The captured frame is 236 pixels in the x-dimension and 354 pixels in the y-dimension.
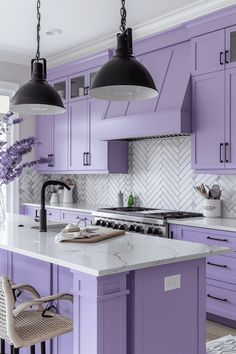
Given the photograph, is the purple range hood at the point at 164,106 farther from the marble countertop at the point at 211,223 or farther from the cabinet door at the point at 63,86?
the cabinet door at the point at 63,86

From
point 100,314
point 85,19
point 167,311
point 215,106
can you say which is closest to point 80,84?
point 85,19

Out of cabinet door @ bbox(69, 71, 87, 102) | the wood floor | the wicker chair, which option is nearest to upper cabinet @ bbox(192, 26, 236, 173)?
the wood floor

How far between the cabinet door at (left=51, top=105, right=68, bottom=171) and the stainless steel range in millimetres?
1324

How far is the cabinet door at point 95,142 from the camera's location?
543 cm

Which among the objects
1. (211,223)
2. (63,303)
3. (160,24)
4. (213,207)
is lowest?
(63,303)

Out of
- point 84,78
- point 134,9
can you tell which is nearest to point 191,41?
point 134,9

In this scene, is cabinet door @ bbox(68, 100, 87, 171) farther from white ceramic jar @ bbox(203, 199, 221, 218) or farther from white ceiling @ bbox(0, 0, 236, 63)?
white ceramic jar @ bbox(203, 199, 221, 218)

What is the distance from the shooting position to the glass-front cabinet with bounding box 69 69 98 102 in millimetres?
5680

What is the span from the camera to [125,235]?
2920mm

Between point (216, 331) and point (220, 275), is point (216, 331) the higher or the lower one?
the lower one

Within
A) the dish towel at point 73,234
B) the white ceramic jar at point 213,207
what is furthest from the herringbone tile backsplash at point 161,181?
the dish towel at point 73,234

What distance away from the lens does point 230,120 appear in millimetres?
3980

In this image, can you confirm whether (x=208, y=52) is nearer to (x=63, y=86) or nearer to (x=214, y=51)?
(x=214, y=51)

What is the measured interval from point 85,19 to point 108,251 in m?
3.20
